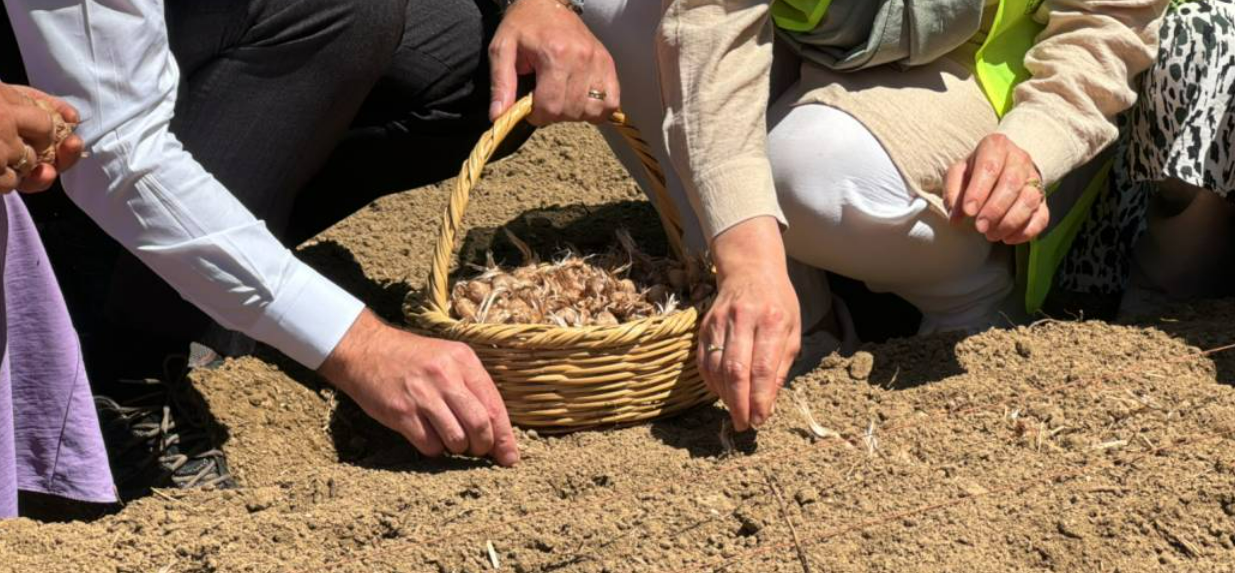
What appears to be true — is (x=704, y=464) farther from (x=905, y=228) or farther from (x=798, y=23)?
(x=798, y=23)

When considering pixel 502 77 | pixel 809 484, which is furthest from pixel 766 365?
pixel 502 77

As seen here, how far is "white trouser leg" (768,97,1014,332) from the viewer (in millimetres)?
2238

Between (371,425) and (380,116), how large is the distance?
533mm

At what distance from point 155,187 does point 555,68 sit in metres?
0.62

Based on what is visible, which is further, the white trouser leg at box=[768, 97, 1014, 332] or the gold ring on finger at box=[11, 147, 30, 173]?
the white trouser leg at box=[768, 97, 1014, 332]

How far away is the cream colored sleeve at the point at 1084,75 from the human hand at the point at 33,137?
3.97 feet

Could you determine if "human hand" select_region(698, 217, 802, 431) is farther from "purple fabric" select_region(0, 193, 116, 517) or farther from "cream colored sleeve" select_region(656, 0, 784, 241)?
"purple fabric" select_region(0, 193, 116, 517)

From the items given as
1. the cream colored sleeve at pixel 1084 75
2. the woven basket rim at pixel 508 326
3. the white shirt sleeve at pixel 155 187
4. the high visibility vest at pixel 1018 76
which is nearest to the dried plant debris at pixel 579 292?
the woven basket rim at pixel 508 326

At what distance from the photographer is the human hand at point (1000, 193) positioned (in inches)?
81.8

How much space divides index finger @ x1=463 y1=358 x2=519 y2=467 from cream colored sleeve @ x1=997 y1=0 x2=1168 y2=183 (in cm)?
79

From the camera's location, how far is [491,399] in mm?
1950

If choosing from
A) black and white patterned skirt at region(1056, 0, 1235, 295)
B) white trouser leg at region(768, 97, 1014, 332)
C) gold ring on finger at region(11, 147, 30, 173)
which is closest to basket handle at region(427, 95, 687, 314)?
white trouser leg at region(768, 97, 1014, 332)

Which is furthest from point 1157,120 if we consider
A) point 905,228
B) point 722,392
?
point 722,392

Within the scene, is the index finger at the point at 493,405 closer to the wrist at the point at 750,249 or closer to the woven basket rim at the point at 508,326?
the woven basket rim at the point at 508,326
